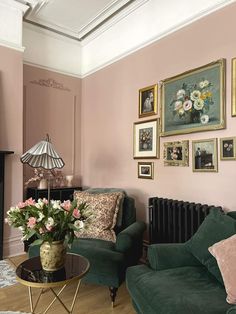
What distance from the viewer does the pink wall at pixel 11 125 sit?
11.0 ft

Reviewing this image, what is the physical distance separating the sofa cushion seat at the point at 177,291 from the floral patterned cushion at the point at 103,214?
0.80m

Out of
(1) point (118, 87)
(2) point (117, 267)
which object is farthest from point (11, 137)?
(2) point (117, 267)

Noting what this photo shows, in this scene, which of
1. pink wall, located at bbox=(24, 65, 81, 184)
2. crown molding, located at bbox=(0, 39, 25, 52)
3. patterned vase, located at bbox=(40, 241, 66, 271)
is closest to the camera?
patterned vase, located at bbox=(40, 241, 66, 271)

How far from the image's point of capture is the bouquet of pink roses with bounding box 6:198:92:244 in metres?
1.62

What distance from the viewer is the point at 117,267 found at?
214 cm

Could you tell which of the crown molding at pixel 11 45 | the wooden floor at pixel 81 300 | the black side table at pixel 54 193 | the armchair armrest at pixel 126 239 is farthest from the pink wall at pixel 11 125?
the armchair armrest at pixel 126 239

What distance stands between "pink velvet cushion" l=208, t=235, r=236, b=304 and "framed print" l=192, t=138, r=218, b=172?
3.31ft

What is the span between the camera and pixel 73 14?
3.64 metres

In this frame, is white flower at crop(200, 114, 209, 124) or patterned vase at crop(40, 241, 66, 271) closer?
patterned vase at crop(40, 241, 66, 271)

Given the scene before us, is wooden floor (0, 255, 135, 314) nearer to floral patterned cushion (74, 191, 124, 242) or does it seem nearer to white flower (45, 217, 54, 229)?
floral patterned cushion (74, 191, 124, 242)

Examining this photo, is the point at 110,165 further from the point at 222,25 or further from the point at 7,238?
the point at 222,25

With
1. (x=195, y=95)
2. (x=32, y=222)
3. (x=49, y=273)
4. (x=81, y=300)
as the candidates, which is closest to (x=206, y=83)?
(x=195, y=95)

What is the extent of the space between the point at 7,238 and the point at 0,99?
184cm

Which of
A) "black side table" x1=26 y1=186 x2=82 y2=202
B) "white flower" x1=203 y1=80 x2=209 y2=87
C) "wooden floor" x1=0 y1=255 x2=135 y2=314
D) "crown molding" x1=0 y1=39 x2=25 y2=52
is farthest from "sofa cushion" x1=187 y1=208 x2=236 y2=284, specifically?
"crown molding" x1=0 y1=39 x2=25 y2=52
